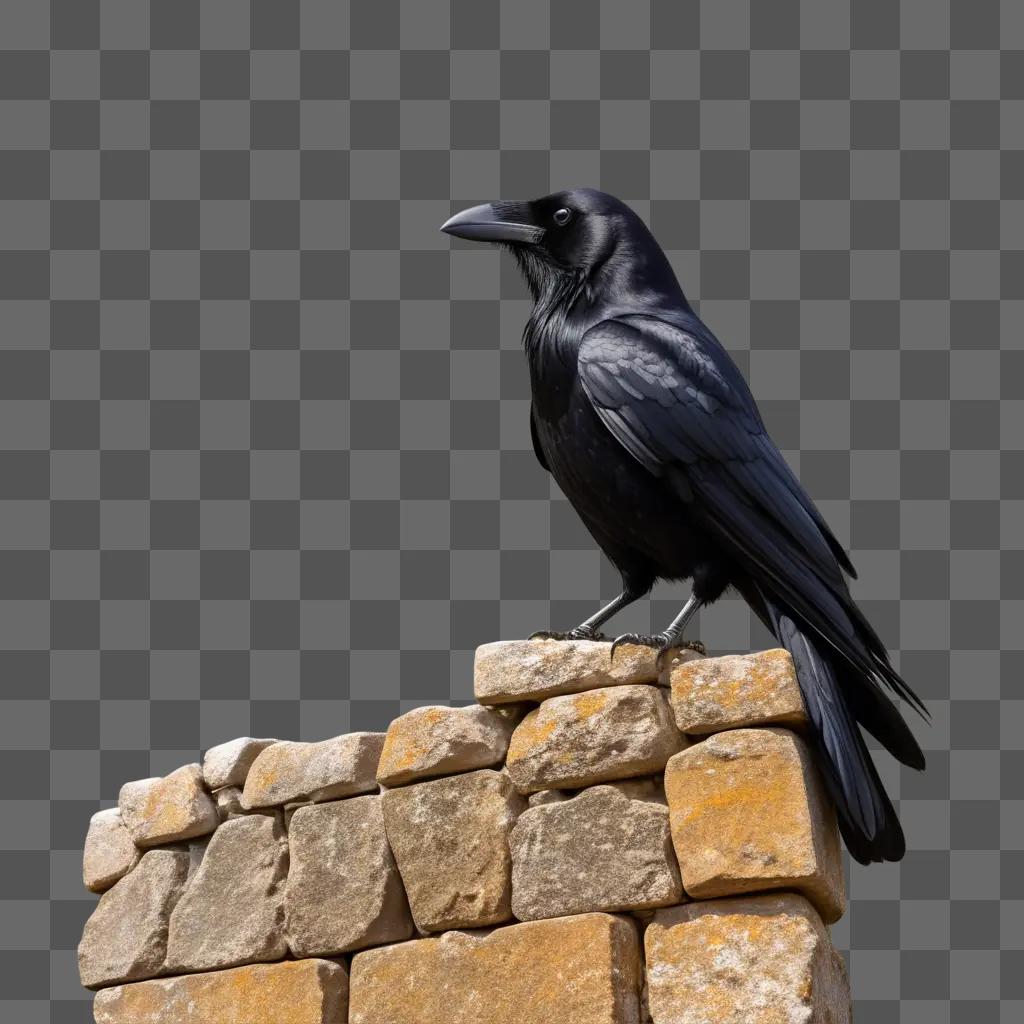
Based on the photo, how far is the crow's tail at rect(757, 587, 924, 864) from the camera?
15.9 ft

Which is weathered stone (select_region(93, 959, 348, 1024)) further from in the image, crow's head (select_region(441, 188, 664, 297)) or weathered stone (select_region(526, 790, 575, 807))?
crow's head (select_region(441, 188, 664, 297))

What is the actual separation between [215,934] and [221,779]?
549 millimetres

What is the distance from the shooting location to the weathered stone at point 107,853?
6113 millimetres

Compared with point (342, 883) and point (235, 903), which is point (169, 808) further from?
point (342, 883)

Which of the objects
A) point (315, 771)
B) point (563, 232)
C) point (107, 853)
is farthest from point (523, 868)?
point (563, 232)

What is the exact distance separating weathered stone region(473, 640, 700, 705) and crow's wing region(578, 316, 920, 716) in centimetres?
42

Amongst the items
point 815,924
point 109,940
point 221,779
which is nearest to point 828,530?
point 815,924

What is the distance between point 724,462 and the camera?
533 centimetres

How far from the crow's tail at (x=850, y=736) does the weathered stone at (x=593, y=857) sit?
20.7 inches

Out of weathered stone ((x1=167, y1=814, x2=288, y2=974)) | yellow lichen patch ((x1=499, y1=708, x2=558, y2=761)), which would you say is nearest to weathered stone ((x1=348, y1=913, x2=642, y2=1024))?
weathered stone ((x1=167, y1=814, x2=288, y2=974))

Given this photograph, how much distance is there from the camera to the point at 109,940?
5.95m

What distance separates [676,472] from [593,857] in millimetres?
1267

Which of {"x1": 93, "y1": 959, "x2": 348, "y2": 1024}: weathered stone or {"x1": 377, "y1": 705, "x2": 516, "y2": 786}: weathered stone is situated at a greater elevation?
{"x1": 377, "y1": 705, "x2": 516, "y2": 786}: weathered stone

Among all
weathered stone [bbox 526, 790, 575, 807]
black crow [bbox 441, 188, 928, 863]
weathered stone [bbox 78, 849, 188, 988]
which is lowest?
weathered stone [bbox 78, 849, 188, 988]
